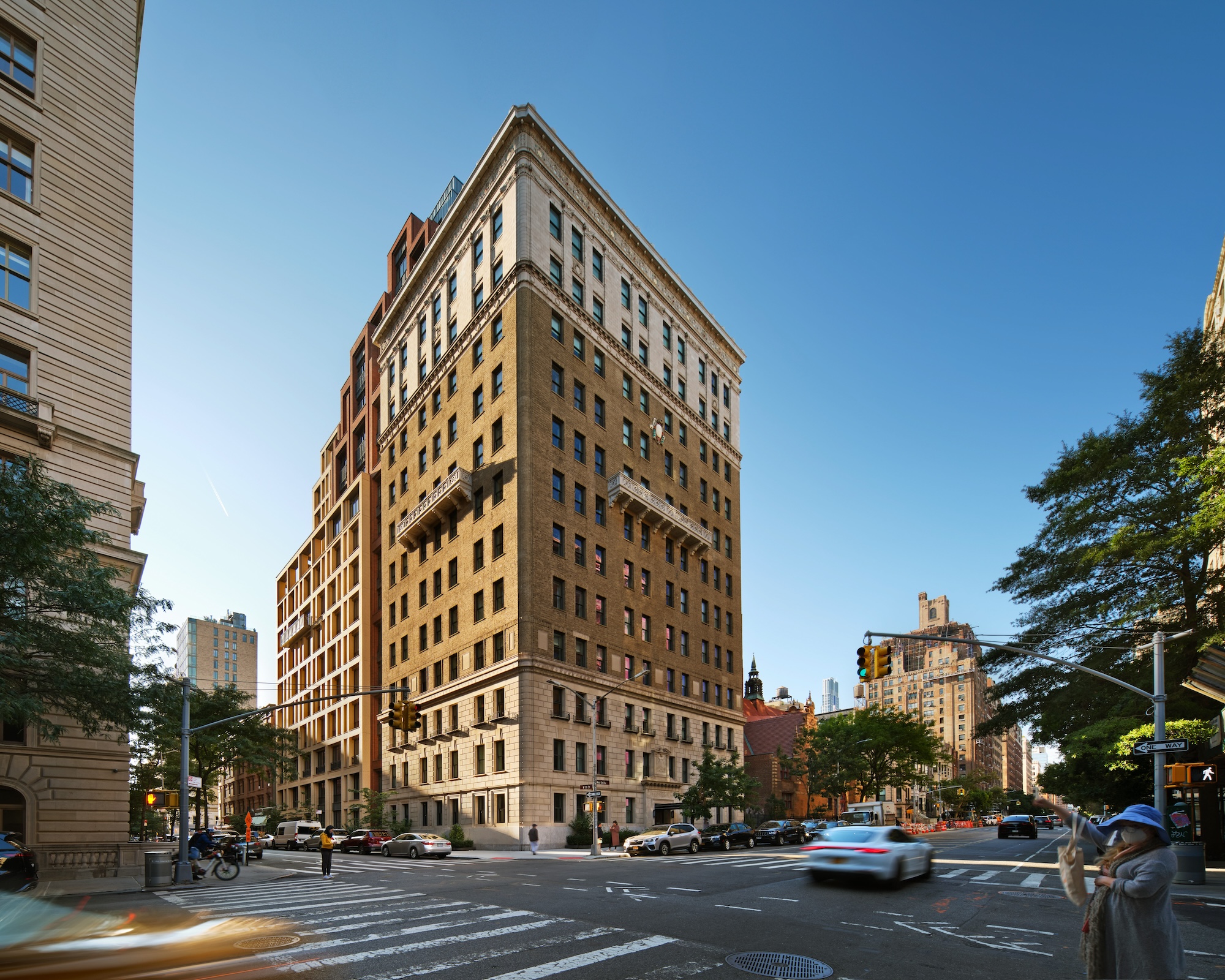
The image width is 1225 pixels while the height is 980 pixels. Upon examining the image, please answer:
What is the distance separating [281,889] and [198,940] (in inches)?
756

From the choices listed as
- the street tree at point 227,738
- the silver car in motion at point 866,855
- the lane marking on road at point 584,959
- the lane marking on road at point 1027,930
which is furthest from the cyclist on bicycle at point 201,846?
the lane marking on road at point 1027,930

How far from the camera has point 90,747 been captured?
1130 inches

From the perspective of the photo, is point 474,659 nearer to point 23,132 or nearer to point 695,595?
point 695,595

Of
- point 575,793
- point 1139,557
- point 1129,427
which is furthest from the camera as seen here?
point 575,793

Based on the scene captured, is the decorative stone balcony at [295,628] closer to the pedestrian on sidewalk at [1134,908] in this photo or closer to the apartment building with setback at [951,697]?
the pedestrian on sidewalk at [1134,908]

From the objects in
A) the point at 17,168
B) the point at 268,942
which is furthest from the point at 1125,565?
the point at 17,168

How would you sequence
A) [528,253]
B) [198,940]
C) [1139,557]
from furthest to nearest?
[528,253] < [1139,557] < [198,940]

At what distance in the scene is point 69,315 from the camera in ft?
102

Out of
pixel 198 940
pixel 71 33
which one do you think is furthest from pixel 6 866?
pixel 71 33

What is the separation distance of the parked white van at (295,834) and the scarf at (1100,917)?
61212mm

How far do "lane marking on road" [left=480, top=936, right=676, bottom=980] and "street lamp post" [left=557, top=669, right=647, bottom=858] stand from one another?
26.9 meters

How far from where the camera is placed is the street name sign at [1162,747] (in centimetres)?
2122

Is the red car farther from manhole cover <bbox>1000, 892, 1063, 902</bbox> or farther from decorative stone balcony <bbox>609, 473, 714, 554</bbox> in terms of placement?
manhole cover <bbox>1000, 892, 1063, 902</bbox>

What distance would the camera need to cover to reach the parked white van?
5769 centimetres
